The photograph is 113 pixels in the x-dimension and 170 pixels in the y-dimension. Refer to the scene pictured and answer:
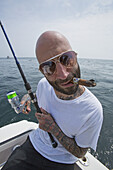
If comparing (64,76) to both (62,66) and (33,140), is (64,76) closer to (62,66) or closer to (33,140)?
(62,66)

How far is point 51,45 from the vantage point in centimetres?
118

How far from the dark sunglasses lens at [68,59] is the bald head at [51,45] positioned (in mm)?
70

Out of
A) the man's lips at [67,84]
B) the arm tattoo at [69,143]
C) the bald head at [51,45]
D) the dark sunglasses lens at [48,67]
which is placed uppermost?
the bald head at [51,45]

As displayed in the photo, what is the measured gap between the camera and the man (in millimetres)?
1140

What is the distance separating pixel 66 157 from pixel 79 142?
37 centimetres

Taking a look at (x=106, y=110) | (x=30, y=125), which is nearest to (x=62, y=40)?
(x=30, y=125)

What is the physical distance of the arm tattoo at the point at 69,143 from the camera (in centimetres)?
116

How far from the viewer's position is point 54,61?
1180mm

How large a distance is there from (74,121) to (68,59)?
74 cm

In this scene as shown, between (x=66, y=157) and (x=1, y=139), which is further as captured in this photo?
(x=1, y=139)

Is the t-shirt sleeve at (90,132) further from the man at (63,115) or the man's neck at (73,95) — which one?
the man's neck at (73,95)

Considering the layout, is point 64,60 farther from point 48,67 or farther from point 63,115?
point 63,115

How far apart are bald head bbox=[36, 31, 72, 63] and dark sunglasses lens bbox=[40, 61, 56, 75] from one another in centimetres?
6

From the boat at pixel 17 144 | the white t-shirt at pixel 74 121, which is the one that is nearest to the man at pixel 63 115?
the white t-shirt at pixel 74 121
